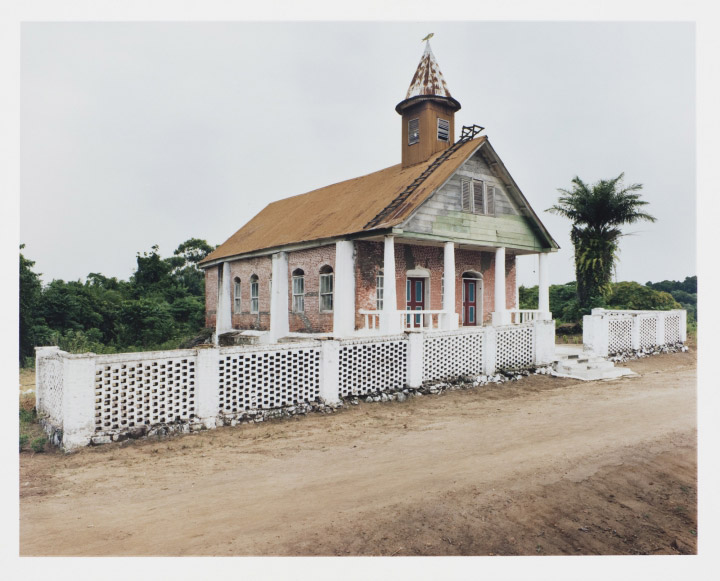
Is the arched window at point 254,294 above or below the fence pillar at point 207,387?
above

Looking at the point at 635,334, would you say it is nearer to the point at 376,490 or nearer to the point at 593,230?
the point at 593,230

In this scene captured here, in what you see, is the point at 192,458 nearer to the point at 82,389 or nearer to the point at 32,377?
the point at 82,389

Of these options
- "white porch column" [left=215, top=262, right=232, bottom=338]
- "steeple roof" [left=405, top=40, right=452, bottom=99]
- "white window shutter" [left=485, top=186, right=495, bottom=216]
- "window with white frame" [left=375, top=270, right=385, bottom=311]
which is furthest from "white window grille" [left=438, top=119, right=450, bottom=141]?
"white porch column" [left=215, top=262, right=232, bottom=338]

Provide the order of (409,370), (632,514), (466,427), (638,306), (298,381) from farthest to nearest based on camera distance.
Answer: (638,306) < (409,370) < (298,381) < (466,427) < (632,514)

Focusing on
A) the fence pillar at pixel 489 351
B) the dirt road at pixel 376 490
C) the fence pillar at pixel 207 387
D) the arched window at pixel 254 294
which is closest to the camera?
the dirt road at pixel 376 490

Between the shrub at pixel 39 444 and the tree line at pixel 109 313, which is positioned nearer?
the shrub at pixel 39 444

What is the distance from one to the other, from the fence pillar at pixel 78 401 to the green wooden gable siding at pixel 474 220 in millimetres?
8408

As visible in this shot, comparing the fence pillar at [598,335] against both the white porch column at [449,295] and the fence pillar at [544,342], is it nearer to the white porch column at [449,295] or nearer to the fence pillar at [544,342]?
the fence pillar at [544,342]

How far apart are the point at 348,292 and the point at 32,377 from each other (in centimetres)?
911

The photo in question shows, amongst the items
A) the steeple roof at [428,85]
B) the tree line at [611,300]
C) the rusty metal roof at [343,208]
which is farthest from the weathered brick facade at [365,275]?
the tree line at [611,300]

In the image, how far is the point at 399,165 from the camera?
18219 mm

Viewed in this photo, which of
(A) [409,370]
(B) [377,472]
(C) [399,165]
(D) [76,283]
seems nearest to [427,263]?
(C) [399,165]

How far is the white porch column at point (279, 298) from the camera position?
17.0 metres

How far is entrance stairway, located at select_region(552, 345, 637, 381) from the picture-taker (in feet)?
44.9
